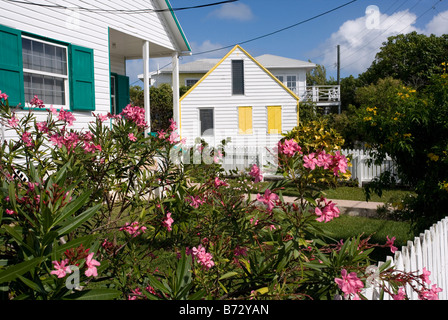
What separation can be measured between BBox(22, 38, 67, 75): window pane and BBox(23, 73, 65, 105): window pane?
169mm

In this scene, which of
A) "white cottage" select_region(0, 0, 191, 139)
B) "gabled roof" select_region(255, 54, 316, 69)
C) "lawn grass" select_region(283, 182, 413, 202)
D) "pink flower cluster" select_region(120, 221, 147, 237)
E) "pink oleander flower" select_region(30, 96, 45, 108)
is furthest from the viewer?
"gabled roof" select_region(255, 54, 316, 69)

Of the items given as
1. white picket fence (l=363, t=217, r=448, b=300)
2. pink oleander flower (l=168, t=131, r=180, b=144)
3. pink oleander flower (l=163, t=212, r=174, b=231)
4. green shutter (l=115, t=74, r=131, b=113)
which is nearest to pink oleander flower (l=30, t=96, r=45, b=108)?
pink oleander flower (l=168, t=131, r=180, b=144)

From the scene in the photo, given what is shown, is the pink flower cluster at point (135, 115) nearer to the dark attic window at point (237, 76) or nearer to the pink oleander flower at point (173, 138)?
the pink oleander flower at point (173, 138)

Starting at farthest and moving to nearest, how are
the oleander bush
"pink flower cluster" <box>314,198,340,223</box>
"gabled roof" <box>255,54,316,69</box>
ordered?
"gabled roof" <box>255,54,316,69</box>
"pink flower cluster" <box>314,198,340,223</box>
the oleander bush

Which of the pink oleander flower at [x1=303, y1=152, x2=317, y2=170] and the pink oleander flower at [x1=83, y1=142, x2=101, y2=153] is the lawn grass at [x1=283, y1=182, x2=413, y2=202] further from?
the pink oleander flower at [x1=303, y1=152, x2=317, y2=170]

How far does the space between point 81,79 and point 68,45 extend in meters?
0.73

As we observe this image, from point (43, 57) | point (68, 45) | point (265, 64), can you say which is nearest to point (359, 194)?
point (68, 45)

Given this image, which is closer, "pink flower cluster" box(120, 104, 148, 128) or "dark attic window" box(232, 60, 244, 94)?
"pink flower cluster" box(120, 104, 148, 128)

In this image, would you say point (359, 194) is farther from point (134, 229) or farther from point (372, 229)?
point (134, 229)

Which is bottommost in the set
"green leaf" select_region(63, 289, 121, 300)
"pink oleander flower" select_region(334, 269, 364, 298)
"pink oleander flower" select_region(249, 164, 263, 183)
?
"pink oleander flower" select_region(334, 269, 364, 298)

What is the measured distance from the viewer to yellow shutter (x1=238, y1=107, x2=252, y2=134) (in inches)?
850

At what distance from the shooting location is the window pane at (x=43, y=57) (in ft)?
24.7
